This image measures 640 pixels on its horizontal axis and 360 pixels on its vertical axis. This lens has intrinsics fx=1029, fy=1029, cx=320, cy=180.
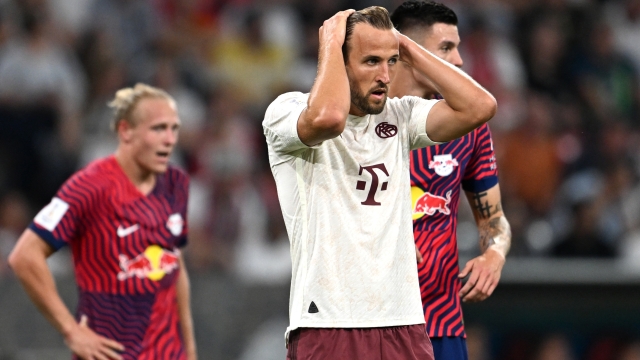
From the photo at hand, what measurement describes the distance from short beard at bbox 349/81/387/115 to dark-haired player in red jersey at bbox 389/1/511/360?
1.00 m

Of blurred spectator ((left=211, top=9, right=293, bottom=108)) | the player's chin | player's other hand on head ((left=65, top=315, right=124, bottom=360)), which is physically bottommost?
player's other hand on head ((left=65, top=315, right=124, bottom=360))

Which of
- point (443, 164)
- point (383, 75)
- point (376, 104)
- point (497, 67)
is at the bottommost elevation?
point (443, 164)

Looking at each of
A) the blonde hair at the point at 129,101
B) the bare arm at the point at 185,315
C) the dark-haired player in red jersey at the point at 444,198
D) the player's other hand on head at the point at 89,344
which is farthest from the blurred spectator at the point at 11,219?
the dark-haired player in red jersey at the point at 444,198

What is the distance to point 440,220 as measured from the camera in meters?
5.18

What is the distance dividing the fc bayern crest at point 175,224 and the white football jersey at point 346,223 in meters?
1.93

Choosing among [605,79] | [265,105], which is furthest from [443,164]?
[605,79]

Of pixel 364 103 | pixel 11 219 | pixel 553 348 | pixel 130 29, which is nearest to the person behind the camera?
pixel 364 103

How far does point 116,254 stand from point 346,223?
2.15 metres

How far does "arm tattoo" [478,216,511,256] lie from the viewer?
17.0 feet

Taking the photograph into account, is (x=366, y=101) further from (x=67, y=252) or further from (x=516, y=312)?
(x=67, y=252)

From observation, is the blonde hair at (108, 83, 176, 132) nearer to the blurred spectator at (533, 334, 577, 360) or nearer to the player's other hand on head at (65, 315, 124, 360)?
the player's other hand on head at (65, 315, 124, 360)

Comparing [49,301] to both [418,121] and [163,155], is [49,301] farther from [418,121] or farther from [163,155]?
[418,121]

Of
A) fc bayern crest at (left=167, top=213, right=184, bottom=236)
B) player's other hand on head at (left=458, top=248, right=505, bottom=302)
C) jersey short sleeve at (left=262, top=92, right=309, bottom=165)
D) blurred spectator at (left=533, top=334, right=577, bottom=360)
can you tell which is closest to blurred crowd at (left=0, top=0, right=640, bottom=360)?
blurred spectator at (left=533, top=334, right=577, bottom=360)

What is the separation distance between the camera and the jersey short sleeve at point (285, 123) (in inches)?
161
